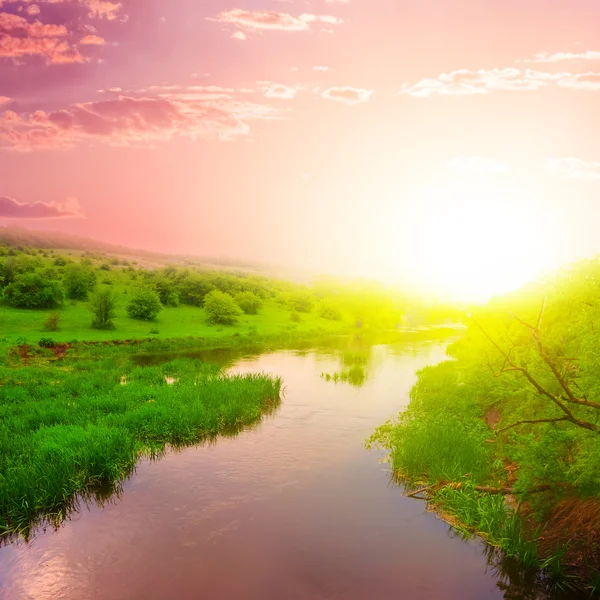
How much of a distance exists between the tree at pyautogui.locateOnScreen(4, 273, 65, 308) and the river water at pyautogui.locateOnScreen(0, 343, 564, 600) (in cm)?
5356

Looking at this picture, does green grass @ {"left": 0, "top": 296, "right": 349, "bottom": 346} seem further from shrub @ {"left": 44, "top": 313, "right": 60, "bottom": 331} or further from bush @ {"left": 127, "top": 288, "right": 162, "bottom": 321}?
bush @ {"left": 127, "top": 288, "right": 162, "bottom": 321}

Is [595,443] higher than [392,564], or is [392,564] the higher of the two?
[595,443]

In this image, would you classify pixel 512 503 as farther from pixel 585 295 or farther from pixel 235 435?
pixel 235 435

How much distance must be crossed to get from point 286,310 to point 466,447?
90916 mm

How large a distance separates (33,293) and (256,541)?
63.3m

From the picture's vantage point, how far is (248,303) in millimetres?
99812

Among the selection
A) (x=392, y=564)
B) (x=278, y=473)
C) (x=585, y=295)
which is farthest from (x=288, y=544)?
(x=585, y=295)

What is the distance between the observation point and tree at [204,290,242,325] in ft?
263

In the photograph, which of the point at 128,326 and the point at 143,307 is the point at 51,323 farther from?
the point at 143,307

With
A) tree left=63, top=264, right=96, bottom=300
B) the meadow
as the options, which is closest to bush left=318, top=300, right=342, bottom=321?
tree left=63, top=264, right=96, bottom=300

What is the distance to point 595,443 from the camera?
484 inches

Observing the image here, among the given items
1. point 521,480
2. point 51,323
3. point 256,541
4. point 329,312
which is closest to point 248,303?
point 329,312

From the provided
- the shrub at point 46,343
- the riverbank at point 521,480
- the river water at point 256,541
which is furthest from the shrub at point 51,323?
the riverbank at point 521,480

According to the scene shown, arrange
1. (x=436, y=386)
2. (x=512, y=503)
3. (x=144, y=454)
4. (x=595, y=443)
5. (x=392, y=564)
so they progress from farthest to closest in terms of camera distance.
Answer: (x=436, y=386) < (x=144, y=454) < (x=512, y=503) < (x=392, y=564) < (x=595, y=443)
